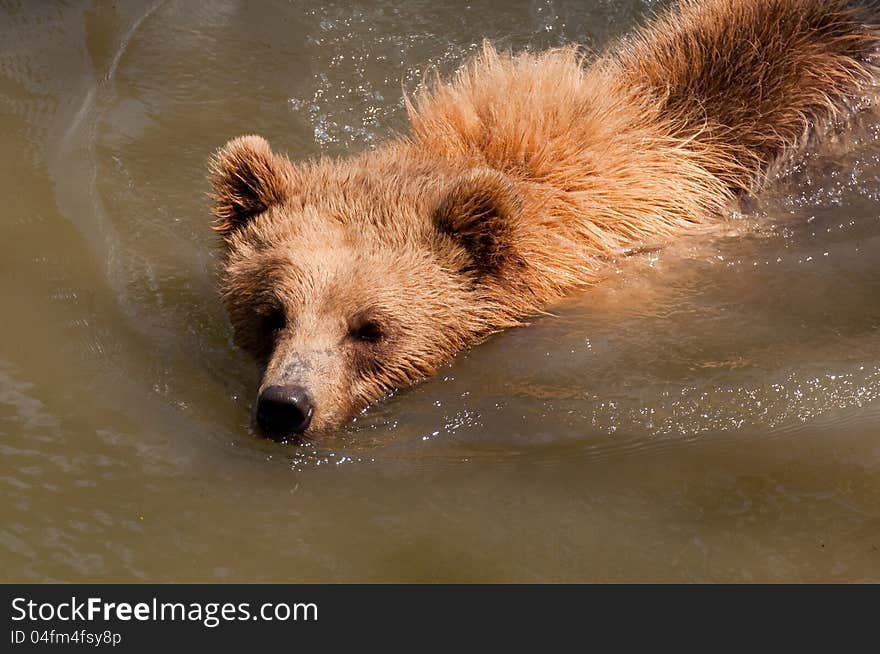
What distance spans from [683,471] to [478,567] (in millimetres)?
1005

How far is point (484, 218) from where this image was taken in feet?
17.4

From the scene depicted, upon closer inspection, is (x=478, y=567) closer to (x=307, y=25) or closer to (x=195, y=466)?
(x=195, y=466)

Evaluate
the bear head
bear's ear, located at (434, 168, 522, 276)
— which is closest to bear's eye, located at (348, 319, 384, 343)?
the bear head

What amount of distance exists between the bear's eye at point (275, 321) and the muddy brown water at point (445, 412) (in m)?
0.24

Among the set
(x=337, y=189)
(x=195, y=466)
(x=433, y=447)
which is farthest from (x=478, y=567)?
(x=337, y=189)

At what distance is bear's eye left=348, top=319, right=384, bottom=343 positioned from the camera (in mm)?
5191

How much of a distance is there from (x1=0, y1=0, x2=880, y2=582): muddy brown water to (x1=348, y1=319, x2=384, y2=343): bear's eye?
0.33 meters

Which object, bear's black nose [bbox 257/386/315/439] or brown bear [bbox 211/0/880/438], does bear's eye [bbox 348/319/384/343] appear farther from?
bear's black nose [bbox 257/386/315/439]

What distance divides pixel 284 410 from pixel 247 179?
1.40 metres

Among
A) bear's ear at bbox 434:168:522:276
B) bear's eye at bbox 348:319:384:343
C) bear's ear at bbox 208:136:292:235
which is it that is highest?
bear's ear at bbox 208:136:292:235

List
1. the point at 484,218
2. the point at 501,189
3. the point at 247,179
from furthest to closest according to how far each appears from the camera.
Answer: the point at 247,179, the point at 484,218, the point at 501,189

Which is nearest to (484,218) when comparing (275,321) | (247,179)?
(275,321)

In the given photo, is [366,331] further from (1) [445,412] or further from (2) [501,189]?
(2) [501,189]

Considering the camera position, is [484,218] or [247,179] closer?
[484,218]
